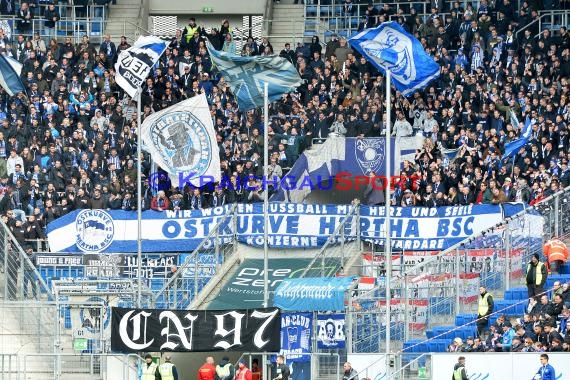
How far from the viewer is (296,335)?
147ft

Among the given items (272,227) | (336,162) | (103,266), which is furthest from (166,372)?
(336,162)

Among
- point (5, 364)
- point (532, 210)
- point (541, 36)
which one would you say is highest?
point (541, 36)

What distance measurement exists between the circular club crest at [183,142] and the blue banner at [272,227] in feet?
5.09

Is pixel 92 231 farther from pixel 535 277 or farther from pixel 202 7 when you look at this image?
pixel 535 277

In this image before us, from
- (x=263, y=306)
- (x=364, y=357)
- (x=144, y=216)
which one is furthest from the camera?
(x=144, y=216)

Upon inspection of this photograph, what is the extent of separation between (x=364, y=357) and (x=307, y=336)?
2231mm

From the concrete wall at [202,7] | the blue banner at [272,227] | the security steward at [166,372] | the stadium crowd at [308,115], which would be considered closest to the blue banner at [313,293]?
the security steward at [166,372]

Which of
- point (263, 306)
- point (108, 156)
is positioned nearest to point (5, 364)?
point (263, 306)

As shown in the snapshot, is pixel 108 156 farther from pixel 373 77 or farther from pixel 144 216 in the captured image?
pixel 373 77

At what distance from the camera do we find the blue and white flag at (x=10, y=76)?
55438mm

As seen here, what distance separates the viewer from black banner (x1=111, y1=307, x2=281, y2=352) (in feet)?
145

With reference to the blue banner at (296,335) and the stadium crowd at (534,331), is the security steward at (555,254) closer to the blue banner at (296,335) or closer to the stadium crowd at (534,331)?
the stadium crowd at (534,331)

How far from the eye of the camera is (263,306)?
4619cm

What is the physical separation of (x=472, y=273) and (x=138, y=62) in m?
11.2
